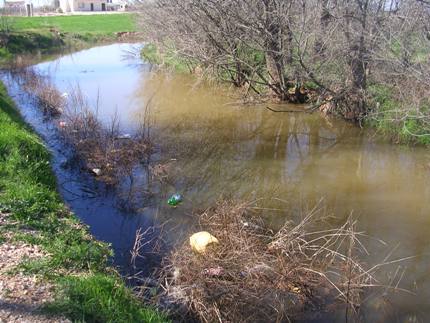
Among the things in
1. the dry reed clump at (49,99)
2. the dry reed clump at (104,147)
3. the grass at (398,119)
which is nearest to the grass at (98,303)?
the dry reed clump at (104,147)

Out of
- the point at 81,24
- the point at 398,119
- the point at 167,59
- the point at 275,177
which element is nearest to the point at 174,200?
the point at 275,177

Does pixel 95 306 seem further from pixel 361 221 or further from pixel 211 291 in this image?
pixel 361 221

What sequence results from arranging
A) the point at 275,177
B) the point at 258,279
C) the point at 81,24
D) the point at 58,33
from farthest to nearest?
1. the point at 81,24
2. the point at 58,33
3. the point at 275,177
4. the point at 258,279

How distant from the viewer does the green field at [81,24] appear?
41.8 metres

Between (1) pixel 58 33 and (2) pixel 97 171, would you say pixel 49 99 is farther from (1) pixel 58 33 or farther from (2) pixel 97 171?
(1) pixel 58 33

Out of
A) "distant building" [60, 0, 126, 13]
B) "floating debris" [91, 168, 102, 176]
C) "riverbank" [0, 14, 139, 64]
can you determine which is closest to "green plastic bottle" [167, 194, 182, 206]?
"floating debris" [91, 168, 102, 176]

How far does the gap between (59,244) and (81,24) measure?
154ft

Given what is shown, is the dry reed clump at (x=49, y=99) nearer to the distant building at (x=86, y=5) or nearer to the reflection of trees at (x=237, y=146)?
the reflection of trees at (x=237, y=146)

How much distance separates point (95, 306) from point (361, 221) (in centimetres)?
510

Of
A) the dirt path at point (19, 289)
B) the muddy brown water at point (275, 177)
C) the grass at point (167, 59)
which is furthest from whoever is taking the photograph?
the grass at point (167, 59)

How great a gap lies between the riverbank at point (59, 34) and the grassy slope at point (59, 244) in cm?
2086

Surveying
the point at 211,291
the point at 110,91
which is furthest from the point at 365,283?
the point at 110,91

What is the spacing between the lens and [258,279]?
18.9 ft

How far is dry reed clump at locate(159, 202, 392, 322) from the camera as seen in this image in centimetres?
539
